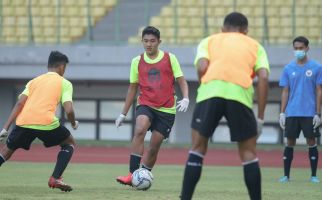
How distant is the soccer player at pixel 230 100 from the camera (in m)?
9.09

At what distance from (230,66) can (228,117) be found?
1.57 feet

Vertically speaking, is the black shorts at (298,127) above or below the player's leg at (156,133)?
below

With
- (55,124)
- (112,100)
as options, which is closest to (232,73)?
(55,124)

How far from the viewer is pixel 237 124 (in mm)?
9109

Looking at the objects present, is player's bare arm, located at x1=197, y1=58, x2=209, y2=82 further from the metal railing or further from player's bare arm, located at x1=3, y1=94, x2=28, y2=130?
the metal railing

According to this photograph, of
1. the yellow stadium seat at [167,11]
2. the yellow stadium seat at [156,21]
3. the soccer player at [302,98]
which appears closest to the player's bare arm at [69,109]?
the soccer player at [302,98]

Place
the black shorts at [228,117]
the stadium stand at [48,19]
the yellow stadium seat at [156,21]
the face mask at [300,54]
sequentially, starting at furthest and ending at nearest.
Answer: the stadium stand at [48,19]
the yellow stadium seat at [156,21]
the face mask at [300,54]
the black shorts at [228,117]

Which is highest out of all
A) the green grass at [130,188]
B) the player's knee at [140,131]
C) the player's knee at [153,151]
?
the player's knee at [140,131]

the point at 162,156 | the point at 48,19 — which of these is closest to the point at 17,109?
the point at 162,156

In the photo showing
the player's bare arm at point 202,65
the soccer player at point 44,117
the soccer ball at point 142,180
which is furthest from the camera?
the soccer ball at point 142,180

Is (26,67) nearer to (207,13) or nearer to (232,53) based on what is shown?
(207,13)

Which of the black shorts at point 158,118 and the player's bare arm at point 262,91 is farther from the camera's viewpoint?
the black shorts at point 158,118

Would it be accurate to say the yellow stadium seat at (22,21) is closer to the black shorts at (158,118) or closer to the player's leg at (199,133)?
the black shorts at (158,118)

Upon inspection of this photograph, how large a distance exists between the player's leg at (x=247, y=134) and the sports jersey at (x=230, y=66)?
89 millimetres
